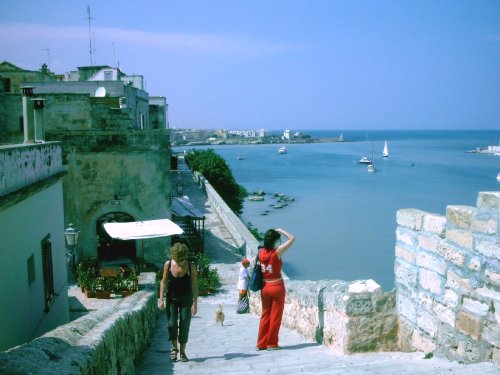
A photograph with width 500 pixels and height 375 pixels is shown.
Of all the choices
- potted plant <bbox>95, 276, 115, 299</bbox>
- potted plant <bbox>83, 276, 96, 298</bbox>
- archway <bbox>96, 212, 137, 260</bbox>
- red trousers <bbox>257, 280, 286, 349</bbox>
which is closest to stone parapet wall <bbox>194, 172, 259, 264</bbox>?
archway <bbox>96, 212, 137, 260</bbox>

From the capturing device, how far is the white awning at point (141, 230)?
1352 cm

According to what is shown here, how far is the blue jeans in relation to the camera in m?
6.09

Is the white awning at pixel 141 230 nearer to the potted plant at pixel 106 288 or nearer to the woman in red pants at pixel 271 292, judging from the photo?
the potted plant at pixel 106 288

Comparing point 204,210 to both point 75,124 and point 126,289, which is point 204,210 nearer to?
point 75,124

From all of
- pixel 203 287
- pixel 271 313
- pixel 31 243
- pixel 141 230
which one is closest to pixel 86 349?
pixel 271 313

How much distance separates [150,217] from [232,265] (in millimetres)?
3507

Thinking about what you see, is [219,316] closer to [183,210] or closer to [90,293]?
[90,293]

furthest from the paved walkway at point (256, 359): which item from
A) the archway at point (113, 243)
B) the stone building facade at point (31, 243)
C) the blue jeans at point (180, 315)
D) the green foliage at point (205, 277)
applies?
the archway at point (113, 243)

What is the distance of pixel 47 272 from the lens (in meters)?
9.54

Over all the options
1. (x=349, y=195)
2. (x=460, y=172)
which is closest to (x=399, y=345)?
(x=349, y=195)

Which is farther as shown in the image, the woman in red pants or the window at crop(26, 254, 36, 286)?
the window at crop(26, 254, 36, 286)

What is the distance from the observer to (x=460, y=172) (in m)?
99.3

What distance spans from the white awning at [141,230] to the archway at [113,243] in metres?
3.37

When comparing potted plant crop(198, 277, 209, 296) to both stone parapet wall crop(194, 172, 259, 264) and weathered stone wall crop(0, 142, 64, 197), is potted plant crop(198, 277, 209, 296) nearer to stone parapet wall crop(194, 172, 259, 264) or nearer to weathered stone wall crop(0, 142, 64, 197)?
stone parapet wall crop(194, 172, 259, 264)
